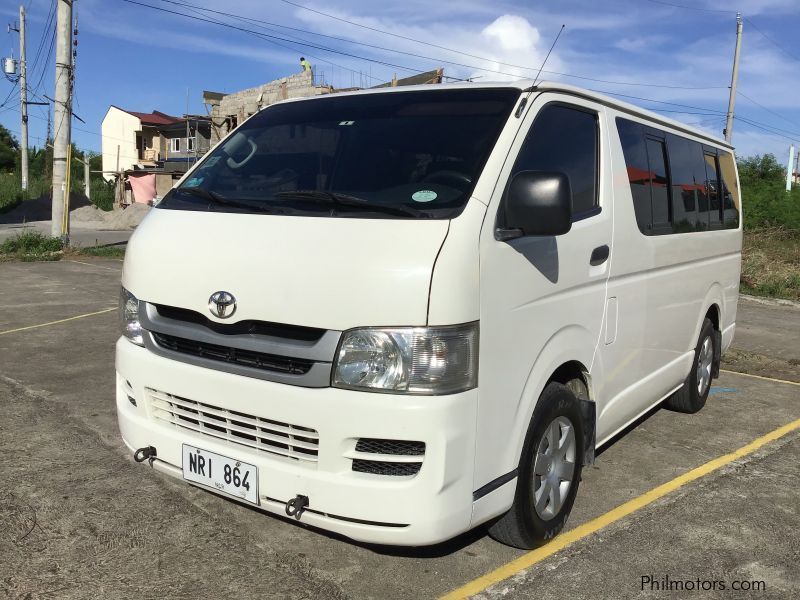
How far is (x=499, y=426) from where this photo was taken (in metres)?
2.88

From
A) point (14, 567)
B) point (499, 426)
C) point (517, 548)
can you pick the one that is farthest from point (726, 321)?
point (14, 567)

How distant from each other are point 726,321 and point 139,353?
16.1 ft

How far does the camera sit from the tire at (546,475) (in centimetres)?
316

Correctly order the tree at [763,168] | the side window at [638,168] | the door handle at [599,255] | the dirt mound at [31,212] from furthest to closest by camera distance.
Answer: the dirt mound at [31,212] < the tree at [763,168] < the side window at [638,168] < the door handle at [599,255]

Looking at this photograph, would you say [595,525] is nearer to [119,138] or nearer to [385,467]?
[385,467]

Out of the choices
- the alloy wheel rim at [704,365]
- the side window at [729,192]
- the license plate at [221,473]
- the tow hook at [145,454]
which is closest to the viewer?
the license plate at [221,473]

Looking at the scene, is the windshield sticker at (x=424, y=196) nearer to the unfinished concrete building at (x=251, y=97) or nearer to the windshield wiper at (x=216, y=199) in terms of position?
the windshield wiper at (x=216, y=199)

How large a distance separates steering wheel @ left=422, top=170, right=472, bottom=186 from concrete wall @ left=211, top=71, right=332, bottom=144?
25622 mm

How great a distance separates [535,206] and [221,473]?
163 centimetres

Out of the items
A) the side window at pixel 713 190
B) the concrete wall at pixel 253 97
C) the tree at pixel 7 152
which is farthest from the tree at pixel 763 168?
the tree at pixel 7 152

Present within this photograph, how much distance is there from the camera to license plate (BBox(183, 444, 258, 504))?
9.46 feet

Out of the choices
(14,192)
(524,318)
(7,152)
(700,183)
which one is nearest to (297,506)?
(524,318)

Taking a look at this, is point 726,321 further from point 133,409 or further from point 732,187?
point 133,409

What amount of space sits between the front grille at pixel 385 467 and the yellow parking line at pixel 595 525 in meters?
0.69
